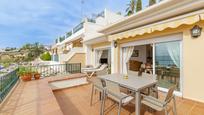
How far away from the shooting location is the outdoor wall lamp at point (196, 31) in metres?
5.15

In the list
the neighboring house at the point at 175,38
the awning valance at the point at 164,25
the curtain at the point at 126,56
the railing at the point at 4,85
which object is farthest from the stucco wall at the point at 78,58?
the railing at the point at 4,85

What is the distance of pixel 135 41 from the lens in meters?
8.27

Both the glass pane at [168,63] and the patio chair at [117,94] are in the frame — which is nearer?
the patio chair at [117,94]

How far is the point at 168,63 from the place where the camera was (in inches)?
263

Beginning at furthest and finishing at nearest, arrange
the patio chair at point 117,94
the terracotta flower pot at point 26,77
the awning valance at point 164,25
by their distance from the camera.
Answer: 1. the terracotta flower pot at point 26,77
2. the awning valance at point 164,25
3. the patio chair at point 117,94

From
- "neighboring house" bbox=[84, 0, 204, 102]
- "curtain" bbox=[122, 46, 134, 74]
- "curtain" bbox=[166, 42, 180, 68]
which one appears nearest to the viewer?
"neighboring house" bbox=[84, 0, 204, 102]

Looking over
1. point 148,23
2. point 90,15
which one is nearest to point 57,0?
point 90,15

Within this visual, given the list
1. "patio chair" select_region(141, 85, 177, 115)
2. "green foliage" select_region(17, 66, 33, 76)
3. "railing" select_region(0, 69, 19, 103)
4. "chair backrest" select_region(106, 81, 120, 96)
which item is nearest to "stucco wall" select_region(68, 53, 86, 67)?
"green foliage" select_region(17, 66, 33, 76)

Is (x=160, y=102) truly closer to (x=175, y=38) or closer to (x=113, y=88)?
(x=113, y=88)

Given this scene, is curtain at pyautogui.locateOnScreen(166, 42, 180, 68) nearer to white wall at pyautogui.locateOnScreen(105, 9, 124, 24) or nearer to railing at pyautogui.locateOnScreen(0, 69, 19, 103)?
railing at pyautogui.locateOnScreen(0, 69, 19, 103)

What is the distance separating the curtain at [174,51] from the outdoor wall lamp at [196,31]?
32.7 inches

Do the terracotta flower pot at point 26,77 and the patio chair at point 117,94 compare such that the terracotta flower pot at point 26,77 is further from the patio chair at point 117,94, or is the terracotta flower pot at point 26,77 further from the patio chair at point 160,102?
the patio chair at point 160,102

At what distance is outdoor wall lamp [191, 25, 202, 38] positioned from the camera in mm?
5155

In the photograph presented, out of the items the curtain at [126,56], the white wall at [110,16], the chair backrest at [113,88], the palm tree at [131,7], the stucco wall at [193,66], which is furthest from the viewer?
the palm tree at [131,7]
